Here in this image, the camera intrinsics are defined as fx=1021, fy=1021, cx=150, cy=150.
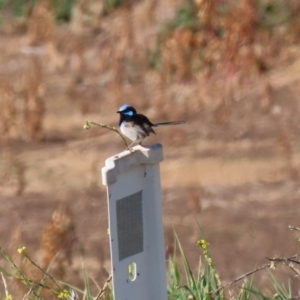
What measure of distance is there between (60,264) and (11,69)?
6144 millimetres

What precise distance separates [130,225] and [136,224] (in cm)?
4

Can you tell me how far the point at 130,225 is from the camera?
10.5 ft

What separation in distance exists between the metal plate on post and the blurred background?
8.54 ft

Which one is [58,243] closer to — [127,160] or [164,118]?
[127,160]

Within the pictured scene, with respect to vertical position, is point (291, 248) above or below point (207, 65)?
below

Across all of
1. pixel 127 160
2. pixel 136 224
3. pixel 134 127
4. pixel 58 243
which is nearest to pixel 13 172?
pixel 58 243

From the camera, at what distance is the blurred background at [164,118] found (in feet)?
24.1

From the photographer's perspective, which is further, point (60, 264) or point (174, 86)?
point (174, 86)

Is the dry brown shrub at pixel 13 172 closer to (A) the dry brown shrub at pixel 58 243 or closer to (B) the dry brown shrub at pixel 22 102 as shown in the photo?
(B) the dry brown shrub at pixel 22 102

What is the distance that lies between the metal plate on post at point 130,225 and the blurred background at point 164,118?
2.60 metres

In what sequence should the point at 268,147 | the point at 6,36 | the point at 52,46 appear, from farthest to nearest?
the point at 6,36 < the point at 52,46 < the point at 268,147

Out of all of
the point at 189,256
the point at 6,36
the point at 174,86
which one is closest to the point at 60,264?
the point at 189,256

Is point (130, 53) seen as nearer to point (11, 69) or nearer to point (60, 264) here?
point (11, 69)

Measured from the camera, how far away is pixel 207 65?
1117 cm
